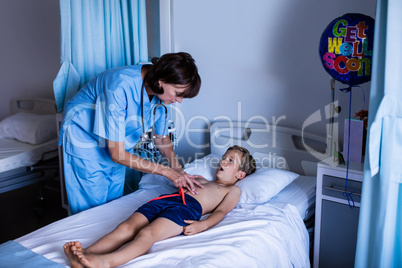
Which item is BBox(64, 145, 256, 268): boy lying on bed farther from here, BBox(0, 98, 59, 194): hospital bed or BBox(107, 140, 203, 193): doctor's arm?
BBox(0, 98, 59, 194): hospital bed

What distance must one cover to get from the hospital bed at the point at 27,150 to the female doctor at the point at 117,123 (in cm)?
112

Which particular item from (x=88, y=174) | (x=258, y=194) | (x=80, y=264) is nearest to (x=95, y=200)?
(x=88, y=174)

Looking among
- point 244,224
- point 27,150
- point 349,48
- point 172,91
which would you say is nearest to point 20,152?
point 27,150

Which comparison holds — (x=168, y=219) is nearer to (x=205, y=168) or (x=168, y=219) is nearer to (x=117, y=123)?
(x=117, y=123)

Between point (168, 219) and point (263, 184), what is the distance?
2.02 feet

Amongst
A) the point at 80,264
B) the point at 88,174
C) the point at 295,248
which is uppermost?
the point at 88,174

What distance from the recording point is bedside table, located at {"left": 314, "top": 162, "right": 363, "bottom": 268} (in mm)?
1913

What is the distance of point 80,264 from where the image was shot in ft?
4.75

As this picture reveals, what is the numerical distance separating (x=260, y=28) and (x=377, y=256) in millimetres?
1540

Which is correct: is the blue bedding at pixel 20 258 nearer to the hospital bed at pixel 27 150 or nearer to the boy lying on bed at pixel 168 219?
the boy lying on bed at pixel 168 219

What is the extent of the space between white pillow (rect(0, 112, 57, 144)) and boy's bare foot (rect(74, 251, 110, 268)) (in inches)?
85.5

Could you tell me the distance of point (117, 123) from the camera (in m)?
1.89

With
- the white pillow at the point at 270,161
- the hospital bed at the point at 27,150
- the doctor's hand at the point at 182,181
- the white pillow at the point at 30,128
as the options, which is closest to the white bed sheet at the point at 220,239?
the doctor's hand at the point at 182,181

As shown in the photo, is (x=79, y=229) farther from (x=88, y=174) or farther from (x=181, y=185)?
(x=181, y=185)
